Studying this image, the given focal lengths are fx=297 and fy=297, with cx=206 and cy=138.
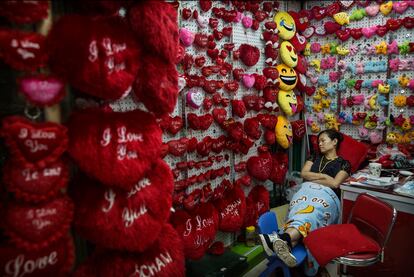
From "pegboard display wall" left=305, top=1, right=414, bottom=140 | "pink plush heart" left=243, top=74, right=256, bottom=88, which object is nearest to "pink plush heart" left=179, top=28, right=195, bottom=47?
"pink plush heart" left=243, top=74, right=256, bottom=88

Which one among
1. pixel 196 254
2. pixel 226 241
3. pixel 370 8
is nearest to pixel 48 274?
pixel 196 254

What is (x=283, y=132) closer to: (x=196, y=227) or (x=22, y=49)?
(x=196, y=227)

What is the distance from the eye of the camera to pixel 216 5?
259 cm

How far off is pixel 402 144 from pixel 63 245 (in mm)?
3205

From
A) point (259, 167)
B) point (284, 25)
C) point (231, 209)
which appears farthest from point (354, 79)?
point (231, 209)

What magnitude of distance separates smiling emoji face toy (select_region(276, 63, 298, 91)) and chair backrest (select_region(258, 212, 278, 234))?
5.26 ft

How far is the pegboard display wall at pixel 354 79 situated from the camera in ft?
9.98

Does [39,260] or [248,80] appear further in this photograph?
[248,80]

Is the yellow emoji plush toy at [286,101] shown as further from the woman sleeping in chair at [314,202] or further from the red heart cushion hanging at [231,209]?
the red heart cushion hanging at [231,209]

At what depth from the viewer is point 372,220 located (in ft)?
6.03

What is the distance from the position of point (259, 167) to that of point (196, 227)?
101 centimetres

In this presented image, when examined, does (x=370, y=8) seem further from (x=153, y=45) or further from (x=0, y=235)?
(x=0, y=235)

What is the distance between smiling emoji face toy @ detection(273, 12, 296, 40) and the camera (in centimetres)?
324

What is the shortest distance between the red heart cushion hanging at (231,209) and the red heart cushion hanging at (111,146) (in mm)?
1573
